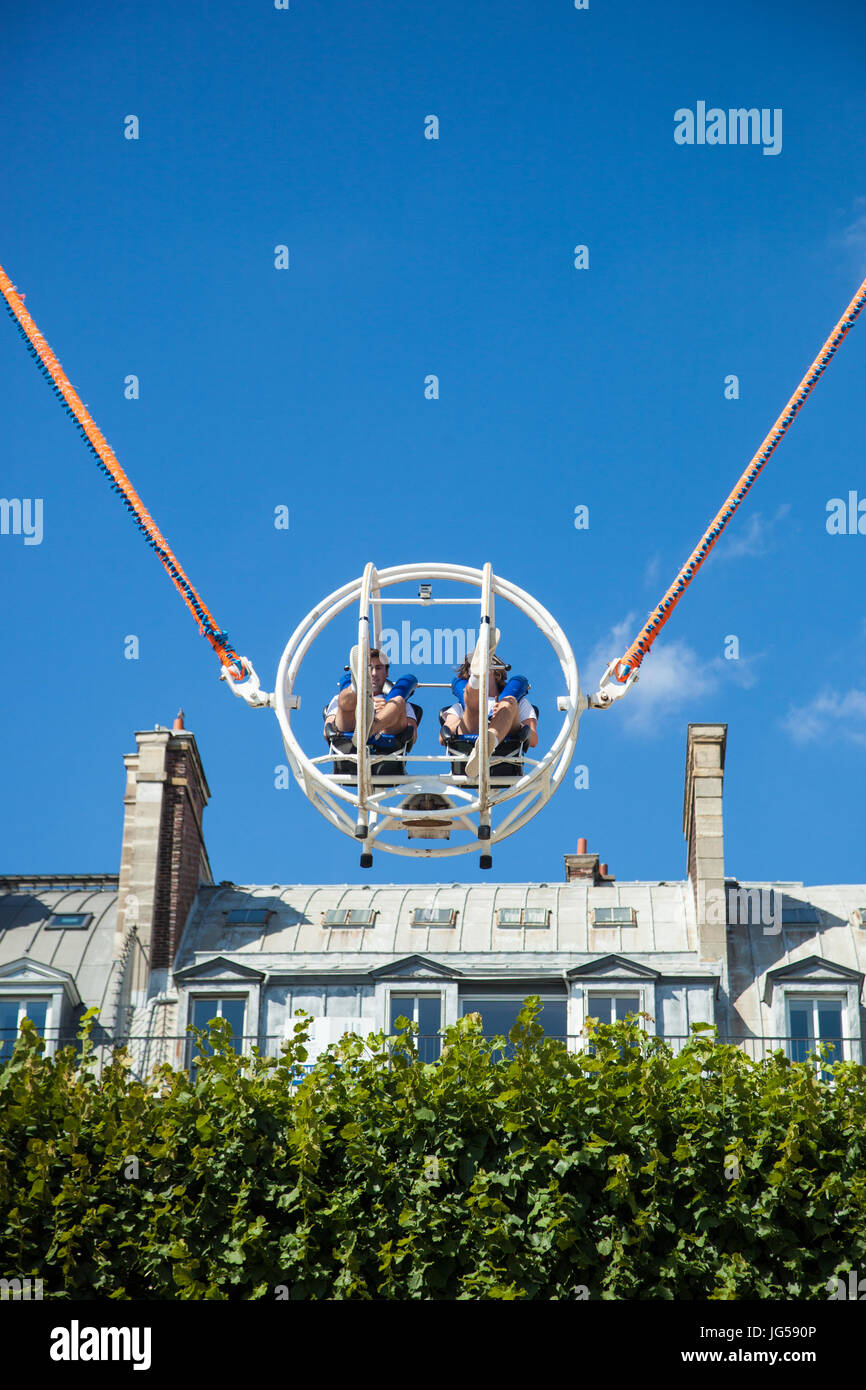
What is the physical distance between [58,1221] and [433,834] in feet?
20.4

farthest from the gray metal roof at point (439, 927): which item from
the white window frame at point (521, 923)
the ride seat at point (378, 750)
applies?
the ride seat at point (378, 750)

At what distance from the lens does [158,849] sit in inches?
1539

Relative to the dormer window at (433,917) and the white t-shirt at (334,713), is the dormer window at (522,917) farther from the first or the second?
the white t-shirt at (334,713)

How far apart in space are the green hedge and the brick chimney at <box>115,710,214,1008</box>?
9798mm

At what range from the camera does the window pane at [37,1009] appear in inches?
1448

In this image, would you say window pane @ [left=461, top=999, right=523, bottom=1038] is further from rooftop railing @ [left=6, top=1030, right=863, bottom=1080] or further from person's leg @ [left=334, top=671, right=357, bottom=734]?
person's leg @ [left=334, top=671, right=357, bottom=734]

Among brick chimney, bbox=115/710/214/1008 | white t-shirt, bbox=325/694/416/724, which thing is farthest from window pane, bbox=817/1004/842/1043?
white t-shirt, bbox=325/694/416/724

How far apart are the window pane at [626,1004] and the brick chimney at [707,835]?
1.38 meters

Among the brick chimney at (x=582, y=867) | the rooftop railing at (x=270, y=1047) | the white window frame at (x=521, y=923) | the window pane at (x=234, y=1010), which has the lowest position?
the rooftop railing at (x=270, y=1047)

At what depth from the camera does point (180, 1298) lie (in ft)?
86.0

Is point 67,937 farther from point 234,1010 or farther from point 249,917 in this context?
point 234,1010

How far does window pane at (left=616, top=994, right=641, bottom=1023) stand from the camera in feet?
121

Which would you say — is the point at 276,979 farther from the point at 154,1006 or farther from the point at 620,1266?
the point at 620,1266

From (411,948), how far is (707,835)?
514 cm
